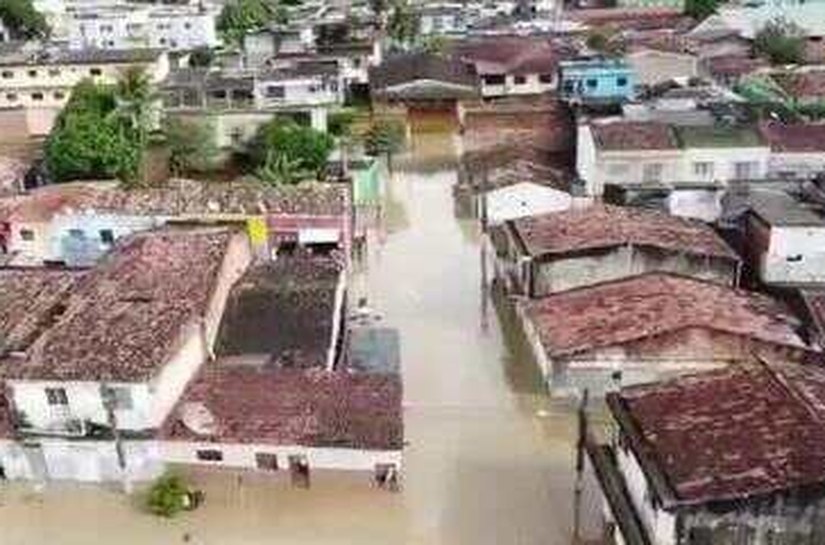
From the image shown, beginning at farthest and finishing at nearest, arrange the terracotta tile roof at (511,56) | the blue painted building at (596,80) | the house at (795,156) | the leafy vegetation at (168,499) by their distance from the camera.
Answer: the terracotta tile roof at (511,56) < the blue painted building at (596,80) < the house at (795,156) < the leafy vegetation at (168,499)

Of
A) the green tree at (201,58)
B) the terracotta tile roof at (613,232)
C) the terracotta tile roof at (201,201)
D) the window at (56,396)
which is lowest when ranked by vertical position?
the window at (56,396)

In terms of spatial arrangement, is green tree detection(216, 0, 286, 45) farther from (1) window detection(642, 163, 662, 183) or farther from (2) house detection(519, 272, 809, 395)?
(2) house detection(519, 272, 809, 395)

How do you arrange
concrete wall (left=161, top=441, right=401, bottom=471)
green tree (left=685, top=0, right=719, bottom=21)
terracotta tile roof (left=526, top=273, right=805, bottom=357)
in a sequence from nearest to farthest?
concrete wall (left=161, top=441, right=401, bottom=471), terracotta tile roof (left=526, top=273, right=805, bottom=357), green tree (left=685, top=0, right=719, bottom=21)

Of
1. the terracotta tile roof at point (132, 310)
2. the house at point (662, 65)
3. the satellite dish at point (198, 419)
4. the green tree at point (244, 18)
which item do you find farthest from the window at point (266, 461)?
the green tree at point (244, 18)

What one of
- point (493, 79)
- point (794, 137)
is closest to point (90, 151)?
point (493, 79)

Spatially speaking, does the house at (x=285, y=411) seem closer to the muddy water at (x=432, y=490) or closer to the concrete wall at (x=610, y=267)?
the muddy water at (x=432, y=490)

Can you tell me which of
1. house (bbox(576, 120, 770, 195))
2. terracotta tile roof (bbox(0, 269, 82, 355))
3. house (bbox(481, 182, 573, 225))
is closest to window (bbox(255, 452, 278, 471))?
terracotta tile roof (bbox(0, 269, 82, 355))

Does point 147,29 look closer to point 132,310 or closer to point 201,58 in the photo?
point 201,58

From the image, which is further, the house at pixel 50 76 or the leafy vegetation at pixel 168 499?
the house at pixel 50 76
